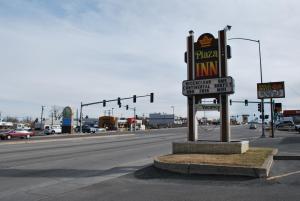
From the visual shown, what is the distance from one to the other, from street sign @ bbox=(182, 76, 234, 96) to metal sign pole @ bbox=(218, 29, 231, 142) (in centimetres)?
35

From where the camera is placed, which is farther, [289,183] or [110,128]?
[110,128]

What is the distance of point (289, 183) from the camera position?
1119 centimetres

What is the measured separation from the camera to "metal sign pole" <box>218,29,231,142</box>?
61.4ft

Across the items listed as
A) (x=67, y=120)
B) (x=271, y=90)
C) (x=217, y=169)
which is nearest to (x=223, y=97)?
(x=217, y=169)

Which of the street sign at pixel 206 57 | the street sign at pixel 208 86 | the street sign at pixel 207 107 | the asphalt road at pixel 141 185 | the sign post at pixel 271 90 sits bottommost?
the asphalt road at pixel 141 185

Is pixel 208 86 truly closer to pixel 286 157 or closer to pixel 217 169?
pixel 286 157

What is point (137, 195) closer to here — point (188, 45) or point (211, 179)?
point (211, 179)

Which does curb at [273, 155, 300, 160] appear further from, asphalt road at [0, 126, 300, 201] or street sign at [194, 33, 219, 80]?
street sign at [194, 33, 219, 80]

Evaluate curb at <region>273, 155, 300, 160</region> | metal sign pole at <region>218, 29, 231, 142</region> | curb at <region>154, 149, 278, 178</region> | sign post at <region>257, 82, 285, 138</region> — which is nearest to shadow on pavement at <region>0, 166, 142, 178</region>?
curb at <region>154, 149, 278, 178</region>

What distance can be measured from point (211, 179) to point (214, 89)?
7412mm

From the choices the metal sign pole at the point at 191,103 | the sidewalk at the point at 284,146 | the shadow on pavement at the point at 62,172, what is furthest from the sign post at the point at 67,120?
the shadow on pavement at the point at 62,172

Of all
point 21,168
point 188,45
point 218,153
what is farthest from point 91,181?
point 188,45

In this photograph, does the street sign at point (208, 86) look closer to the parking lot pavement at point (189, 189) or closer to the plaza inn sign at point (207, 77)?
the plaza inn sign at point (207, 77)

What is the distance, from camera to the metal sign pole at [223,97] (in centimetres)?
1870
